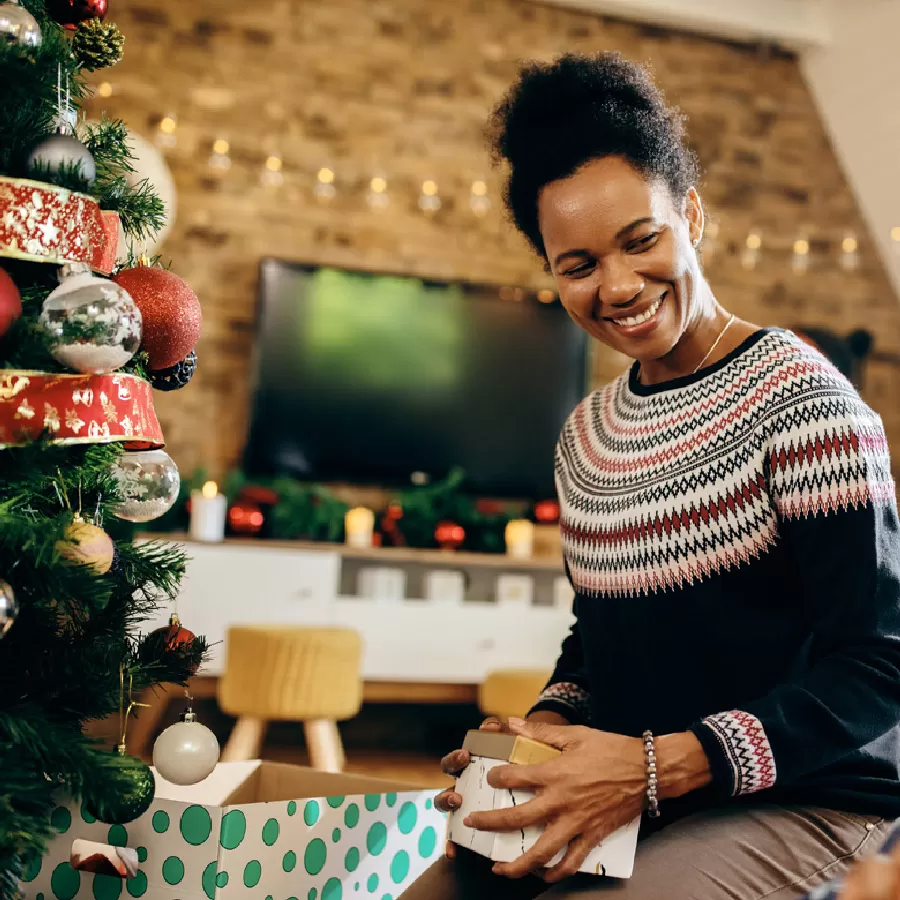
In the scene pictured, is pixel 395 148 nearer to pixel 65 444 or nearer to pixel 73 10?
pixel 73 10

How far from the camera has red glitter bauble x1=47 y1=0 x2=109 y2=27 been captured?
0.96 metres

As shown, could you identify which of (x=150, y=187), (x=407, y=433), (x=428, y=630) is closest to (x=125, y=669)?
(x=150, y=187)

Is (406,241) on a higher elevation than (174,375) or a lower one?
higher

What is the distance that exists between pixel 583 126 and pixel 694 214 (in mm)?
172

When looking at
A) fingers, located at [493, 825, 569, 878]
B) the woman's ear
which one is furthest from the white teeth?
fingers, located at [493, 825, 569, 878]

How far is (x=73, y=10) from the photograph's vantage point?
3.17ft

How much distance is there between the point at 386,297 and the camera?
4297 millimetres

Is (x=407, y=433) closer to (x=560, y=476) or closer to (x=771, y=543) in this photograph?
(x=560, y=476)

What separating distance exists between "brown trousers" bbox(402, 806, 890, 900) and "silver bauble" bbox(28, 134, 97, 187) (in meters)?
0.72

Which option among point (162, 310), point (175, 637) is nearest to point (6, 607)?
point (175, 637)

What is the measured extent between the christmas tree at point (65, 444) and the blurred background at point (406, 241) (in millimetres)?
2861

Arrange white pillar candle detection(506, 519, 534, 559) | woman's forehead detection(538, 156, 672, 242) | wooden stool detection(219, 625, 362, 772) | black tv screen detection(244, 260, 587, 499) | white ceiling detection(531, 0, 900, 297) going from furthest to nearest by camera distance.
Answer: white ceiling detection(531, 0, 900, 297) → black tv screen detection(244, 260, 587, 499) → white pillar candle detection(506, 519, 534, 559) → wooden stool detection(219, 625, 362, 772) → woman's forehead detection(538, 156, 672, 242)

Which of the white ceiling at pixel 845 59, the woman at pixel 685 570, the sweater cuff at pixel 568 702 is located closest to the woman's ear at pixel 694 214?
the woman at pixel 685 570

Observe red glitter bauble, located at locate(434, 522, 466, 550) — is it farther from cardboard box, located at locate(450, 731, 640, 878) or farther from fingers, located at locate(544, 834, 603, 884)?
fingers, located at locate(544, 834, 603, 884)
